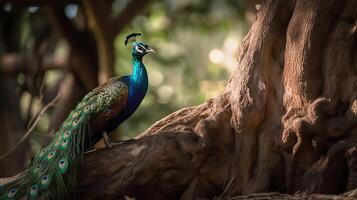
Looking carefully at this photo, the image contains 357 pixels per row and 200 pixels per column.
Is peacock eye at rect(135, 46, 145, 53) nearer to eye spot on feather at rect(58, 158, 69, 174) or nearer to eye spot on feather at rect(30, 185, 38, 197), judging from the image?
eye spot on feather at rect(58, 158, 69, 174)

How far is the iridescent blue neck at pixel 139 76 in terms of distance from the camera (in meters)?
5.80

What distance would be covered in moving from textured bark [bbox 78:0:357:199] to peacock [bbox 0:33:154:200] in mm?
161

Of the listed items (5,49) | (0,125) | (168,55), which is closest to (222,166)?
→ (0,125)

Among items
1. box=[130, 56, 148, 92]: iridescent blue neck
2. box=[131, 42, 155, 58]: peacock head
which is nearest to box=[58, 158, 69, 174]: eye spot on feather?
box=[130, 56, 148, 92]: iridescent blue neck

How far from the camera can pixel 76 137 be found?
5520 mm

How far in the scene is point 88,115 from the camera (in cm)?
559

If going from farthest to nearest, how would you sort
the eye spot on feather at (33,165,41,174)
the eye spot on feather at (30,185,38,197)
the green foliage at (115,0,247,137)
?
the green foliage at (115,0,247,137), the eye spot on feather at (33,165,41,174), the eye spot on feather at (30,185,38,197)

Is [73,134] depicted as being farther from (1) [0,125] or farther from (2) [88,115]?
(1) [0,125]

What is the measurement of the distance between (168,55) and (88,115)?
10.5 meters

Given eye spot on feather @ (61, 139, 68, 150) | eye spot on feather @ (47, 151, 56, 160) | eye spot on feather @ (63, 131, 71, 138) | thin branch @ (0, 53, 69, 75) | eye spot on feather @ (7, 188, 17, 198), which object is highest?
thin branch @ (0, 53, 69, 75)

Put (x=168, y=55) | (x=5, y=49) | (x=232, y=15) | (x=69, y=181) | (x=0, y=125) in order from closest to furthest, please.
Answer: (x=69, y=181), (x=0, y=125), (x=5, y=49), (x=232, y=15), (x=168, y=55)

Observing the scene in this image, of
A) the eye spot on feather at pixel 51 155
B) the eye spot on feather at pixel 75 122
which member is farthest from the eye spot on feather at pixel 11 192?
the eye spot on feather at pixel 75 122

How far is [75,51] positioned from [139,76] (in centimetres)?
457

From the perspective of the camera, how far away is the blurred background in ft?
31.9
